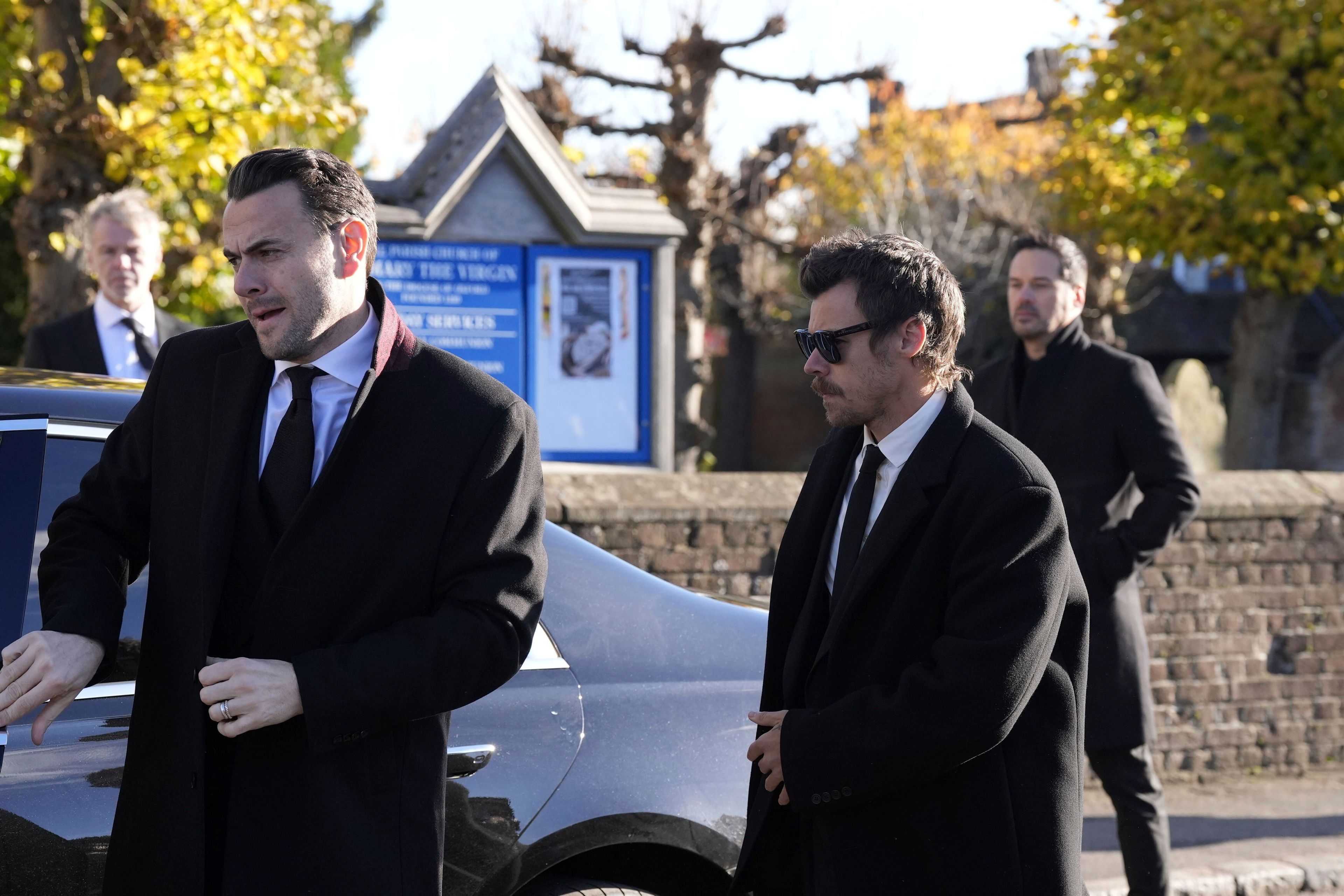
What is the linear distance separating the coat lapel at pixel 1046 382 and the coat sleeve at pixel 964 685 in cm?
235

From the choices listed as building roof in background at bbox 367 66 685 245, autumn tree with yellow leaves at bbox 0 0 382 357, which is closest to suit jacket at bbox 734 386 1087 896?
building roof in background at bbox 367 66 685 245

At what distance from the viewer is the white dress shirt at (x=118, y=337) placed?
187 inches

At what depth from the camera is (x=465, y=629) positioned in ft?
6.94

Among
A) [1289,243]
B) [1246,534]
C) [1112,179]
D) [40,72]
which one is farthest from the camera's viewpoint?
[1112,179]

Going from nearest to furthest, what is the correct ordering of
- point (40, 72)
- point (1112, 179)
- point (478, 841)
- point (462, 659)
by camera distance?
point (462, 659), point (478, 841), point (40, 72), point (1112, 179)

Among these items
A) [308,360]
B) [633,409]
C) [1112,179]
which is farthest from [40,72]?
[1112,179]

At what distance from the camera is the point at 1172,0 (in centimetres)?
1220

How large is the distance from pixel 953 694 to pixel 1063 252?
2.77m

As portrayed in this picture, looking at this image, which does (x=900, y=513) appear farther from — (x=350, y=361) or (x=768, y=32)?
(x=768, y=32)

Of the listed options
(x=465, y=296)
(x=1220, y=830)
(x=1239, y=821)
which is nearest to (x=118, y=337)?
(x=465, y=296)

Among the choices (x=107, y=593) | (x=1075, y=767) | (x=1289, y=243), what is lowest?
(x=1075, y=767)

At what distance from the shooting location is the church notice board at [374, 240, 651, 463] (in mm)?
6656

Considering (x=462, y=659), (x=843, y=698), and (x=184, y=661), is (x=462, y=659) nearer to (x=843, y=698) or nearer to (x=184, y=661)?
(x=184, y=661)

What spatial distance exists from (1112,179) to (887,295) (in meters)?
13.3
